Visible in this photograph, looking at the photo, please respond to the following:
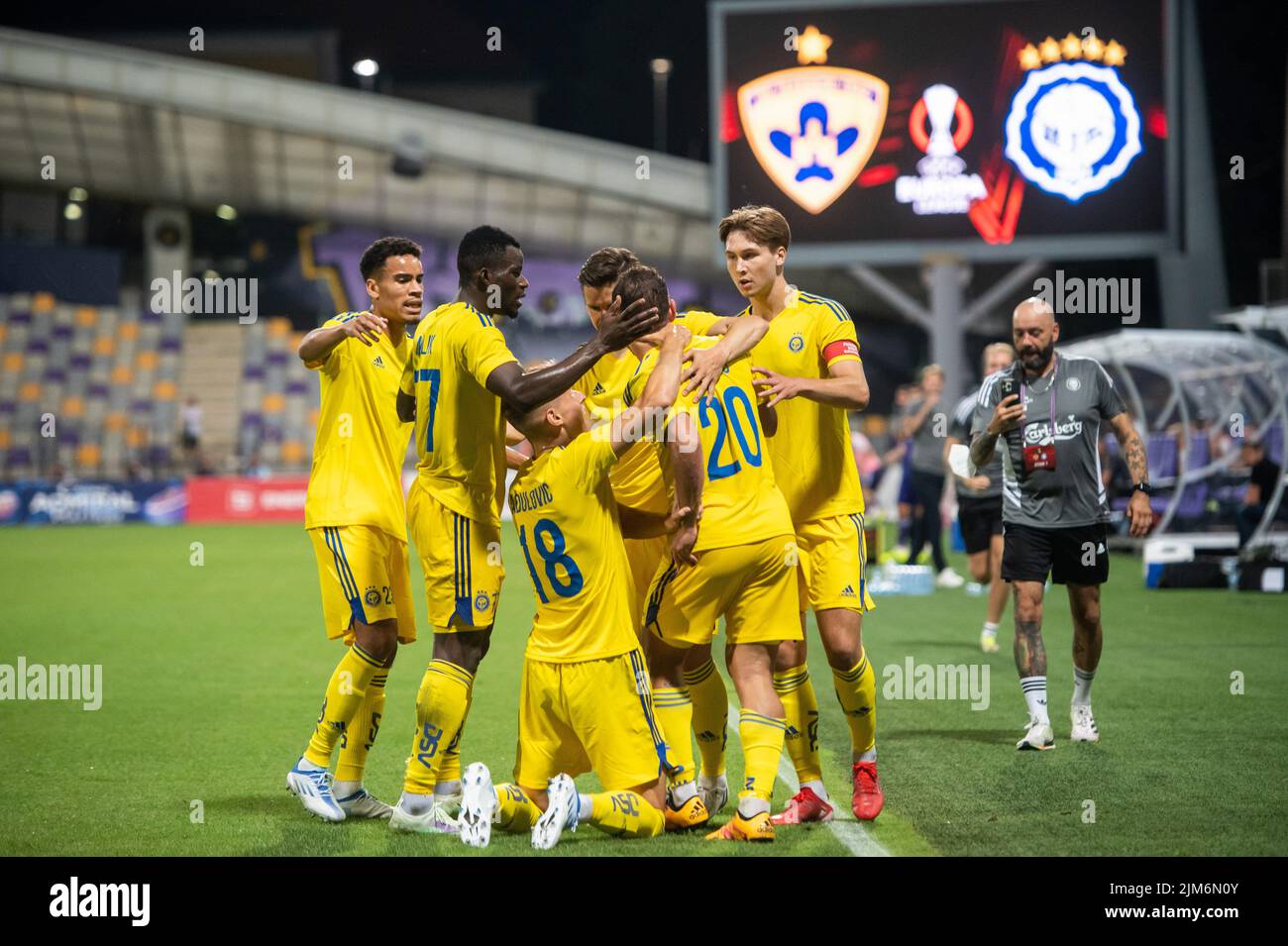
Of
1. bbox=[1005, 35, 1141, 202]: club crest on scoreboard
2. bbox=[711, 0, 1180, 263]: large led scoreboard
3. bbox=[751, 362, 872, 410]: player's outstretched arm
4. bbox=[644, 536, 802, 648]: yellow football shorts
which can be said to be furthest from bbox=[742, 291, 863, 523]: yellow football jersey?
bbox=[1005, 35, 1141, 202]: club crest on scoreboard

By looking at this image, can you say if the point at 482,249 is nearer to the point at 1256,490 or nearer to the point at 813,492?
the point at 813,492

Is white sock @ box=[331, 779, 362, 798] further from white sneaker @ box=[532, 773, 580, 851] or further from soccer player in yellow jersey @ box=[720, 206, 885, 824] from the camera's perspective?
soccer player in yellow jersey @ box=[720, 206, 885, 824]

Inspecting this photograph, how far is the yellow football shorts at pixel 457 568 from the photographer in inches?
221

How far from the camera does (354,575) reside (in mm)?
5957

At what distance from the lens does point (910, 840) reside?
539 cm

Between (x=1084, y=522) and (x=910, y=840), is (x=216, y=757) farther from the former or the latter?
(x=1084, y=522)

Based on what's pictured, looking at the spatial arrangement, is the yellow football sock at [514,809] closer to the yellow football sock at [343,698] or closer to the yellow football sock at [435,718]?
the yellow football sock at [435,718]

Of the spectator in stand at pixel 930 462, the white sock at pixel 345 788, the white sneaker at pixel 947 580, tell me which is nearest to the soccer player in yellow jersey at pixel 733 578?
the white sock at pixel 345 788

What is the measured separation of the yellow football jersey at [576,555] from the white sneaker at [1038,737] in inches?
112

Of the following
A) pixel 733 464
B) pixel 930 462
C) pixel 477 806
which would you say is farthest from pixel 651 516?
pixel 930 462

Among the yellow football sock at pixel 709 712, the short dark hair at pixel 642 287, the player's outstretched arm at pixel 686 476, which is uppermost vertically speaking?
the short dark hair at pixel 642 287

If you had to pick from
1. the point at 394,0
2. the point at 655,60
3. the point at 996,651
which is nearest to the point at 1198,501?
the point at 996,651

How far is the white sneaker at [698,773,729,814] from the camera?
5.89 m

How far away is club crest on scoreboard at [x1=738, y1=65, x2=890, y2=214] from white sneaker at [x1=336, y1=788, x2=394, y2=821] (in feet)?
57.7
